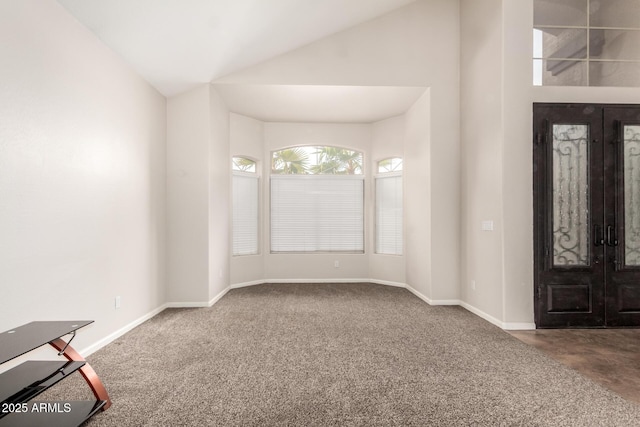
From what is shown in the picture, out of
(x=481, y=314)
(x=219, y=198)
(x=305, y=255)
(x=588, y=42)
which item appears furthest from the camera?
(x=305, y=255)

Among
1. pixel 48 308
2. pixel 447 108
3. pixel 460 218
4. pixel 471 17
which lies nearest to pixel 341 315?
pixel 460 218

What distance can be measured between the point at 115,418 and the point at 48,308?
1143 millimetres

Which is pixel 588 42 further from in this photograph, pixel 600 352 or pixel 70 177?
pixel 70 177

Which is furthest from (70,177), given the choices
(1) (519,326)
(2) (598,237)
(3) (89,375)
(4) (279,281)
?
→ (2) (598,237)

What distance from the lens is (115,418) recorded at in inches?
78.2

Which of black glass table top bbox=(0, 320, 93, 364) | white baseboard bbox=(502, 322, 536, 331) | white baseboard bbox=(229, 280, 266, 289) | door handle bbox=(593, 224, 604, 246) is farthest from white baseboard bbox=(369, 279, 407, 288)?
black glass table top bbox=(0, 320, 93, 364)

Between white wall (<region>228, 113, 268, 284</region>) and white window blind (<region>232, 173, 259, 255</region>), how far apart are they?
12cm

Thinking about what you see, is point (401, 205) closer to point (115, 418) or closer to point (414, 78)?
point (414, 78)

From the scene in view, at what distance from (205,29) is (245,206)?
319 cm

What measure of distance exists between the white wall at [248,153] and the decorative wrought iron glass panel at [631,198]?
5.26 meters

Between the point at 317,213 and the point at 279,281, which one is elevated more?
the point at 317,213

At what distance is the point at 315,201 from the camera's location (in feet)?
21.6

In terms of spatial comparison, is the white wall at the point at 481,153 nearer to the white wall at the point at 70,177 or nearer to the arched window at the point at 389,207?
the arched window at the point at 389,207

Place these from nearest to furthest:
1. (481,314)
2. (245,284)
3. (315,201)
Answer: (481,314) < (245,284) < (315,201)
